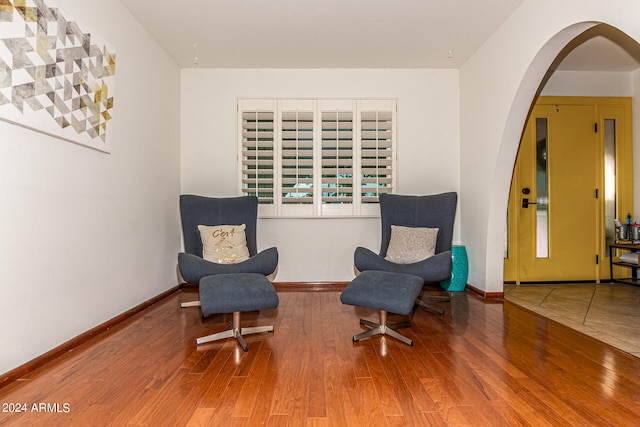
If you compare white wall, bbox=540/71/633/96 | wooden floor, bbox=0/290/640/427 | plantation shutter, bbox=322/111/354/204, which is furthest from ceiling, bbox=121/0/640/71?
wooden floor, bbox=0/290/640/427

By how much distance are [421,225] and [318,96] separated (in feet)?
6.37

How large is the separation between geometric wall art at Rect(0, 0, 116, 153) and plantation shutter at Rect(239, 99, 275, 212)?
1.76m

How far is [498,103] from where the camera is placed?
3.68 meters

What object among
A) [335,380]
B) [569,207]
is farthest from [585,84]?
[335,380]

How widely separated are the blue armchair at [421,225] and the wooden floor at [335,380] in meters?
0.45

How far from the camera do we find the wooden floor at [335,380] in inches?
65.6

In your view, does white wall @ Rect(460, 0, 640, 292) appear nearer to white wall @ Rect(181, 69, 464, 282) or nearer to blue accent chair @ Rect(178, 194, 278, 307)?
white wall @ Rect(181, 69, 464, 282)

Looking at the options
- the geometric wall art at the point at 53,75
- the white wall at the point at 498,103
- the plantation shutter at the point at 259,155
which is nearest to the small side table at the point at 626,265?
the white wall at the point at 498,103

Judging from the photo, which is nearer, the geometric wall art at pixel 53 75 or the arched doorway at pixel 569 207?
the geometric wall art at pixel 53 75

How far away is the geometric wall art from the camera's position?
199cm

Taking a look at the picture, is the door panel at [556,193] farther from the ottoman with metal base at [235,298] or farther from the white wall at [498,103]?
the ottoman with metal base at [235,298]

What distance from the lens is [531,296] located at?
405 centimetres

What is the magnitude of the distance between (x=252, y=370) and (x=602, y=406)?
166cm

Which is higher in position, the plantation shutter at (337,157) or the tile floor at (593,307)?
the plantation shutter at (337,157)
